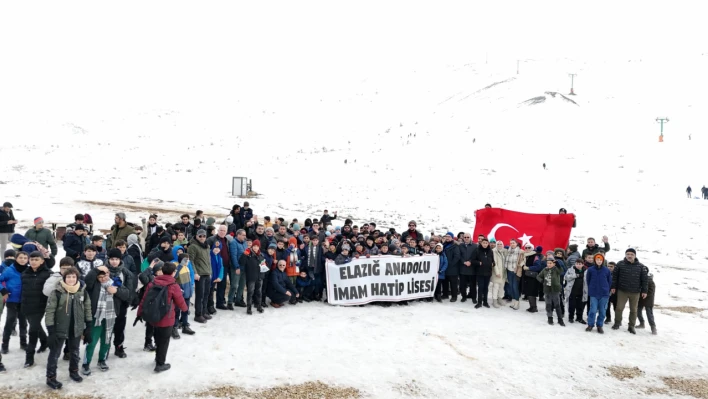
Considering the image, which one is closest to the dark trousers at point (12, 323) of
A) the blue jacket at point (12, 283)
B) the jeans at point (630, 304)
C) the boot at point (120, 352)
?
the blue jacket at point (12, 283)

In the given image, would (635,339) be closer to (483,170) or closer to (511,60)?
(483,170)

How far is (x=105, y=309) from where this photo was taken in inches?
281

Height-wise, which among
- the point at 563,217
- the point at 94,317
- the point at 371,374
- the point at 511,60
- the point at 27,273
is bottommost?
the point at 371,374

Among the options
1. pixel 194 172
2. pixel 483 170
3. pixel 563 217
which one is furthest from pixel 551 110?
pixel 563 217

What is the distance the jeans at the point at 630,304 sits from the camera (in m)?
10.6

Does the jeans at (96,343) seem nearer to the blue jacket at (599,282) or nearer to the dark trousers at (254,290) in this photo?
the dark trousers at (254,290)

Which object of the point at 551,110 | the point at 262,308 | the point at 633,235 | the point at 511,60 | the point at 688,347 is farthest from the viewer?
the point at 511,60

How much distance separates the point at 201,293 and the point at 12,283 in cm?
329

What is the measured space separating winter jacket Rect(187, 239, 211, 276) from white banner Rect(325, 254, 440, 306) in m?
3.05

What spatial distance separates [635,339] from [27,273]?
11.1m

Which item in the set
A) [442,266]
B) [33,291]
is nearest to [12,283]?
[33,291]

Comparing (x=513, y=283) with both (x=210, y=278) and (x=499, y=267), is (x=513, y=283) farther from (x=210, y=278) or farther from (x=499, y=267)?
(x=210, y=278)

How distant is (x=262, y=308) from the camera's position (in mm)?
10820

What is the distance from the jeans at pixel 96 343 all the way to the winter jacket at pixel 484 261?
27.2 ft
